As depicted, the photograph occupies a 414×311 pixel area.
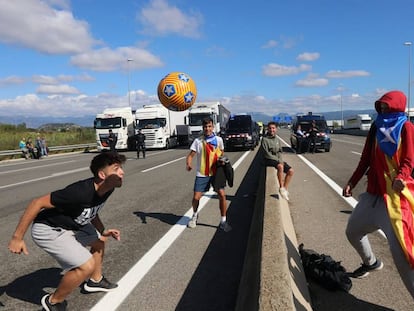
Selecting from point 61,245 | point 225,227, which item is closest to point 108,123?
point 225,227

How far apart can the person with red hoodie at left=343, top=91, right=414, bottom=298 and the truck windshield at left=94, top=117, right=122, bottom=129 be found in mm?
28727

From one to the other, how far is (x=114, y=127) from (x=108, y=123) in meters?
0.64

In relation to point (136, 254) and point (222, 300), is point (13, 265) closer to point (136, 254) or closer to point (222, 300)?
point (136, 254)

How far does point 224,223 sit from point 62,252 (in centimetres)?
335

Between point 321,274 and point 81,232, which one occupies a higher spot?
point 81,232

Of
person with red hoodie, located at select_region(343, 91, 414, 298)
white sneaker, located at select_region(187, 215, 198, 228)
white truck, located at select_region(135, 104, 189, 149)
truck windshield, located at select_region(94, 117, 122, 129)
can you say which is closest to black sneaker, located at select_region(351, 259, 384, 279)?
person with red hoodie, located at select_region(343, 91, 414, 298)

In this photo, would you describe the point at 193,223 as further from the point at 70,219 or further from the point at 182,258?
the point at 70,219

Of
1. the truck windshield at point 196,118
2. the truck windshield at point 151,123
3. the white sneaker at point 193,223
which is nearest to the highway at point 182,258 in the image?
the white sneaker at point 193,223

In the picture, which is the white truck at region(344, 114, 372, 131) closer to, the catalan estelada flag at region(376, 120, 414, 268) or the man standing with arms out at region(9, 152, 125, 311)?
the catalan estelada flag at region(376, 120, 414, 268)

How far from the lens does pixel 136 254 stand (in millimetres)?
5441

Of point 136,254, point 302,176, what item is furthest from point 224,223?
point 302,176

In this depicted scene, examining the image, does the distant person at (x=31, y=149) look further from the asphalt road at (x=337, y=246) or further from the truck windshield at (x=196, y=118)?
the asphalt road at (x=337, y=246)

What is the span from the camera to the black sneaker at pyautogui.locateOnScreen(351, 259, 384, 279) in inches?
163

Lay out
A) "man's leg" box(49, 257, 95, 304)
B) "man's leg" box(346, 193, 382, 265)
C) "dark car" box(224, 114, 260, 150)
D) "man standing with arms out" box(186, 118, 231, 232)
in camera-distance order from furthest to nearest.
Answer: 1. "dark car" box(224, 114, 260, 150)
2. "man standing with arms out" box(186, 118, 231, 232)
3. "man's leg" box(346, 193, 382, 265)
4. "man's leg" box(49, 257, 95, 304)
